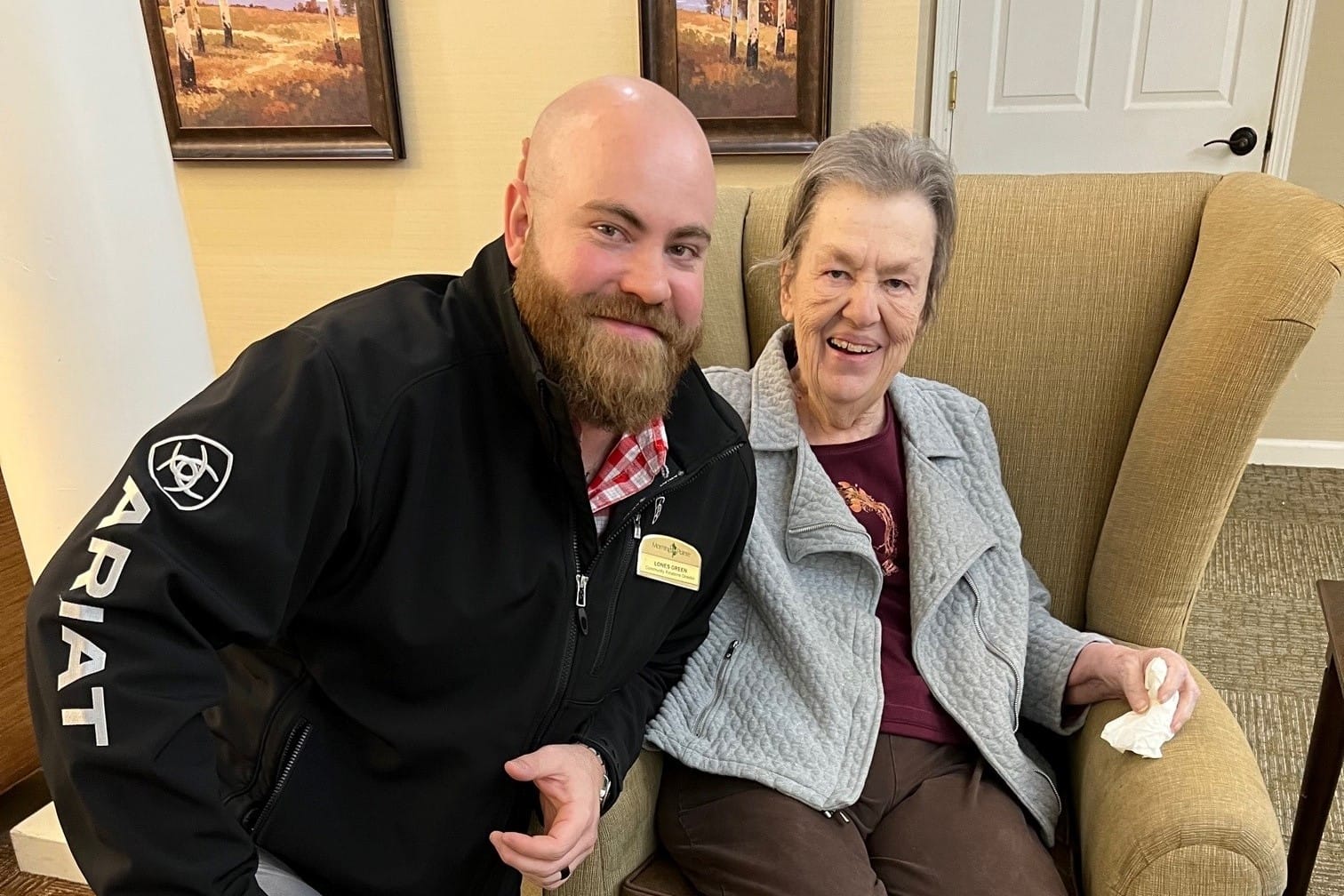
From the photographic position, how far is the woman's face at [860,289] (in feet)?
4.15

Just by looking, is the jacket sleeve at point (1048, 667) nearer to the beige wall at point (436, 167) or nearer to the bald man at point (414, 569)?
→ the bald man at point (414, 569)

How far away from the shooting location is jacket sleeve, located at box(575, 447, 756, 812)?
3.63 ft

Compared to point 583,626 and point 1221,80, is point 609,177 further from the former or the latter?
point 1221,80

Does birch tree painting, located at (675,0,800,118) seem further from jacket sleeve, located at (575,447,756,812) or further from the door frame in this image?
jacket sleeve, located at (575,447,756,812)

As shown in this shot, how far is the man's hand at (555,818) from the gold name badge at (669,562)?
21 centimetres

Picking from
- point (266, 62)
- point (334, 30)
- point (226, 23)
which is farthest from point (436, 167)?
point (226, 23)

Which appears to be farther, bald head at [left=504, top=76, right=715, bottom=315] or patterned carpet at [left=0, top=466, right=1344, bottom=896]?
patterned carpet at [left=0, top=466, right=1344, bottom=896]

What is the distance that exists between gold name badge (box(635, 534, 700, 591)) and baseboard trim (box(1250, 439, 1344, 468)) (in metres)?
3.01

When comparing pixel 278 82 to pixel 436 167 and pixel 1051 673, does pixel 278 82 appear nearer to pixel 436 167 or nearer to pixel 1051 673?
pixel 436 167

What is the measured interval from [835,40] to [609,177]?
1.64 metres

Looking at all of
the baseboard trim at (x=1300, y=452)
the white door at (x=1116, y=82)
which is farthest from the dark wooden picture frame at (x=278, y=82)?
the baseboard trim at (x=1300, y=452)

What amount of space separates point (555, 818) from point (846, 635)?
429 millimetres

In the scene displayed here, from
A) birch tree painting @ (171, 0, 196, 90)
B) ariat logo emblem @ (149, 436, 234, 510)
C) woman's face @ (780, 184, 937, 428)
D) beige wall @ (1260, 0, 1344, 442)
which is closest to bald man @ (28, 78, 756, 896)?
ariat logo emblem @ (149, 436, 234, 510)

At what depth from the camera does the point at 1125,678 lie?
3.88 feet
